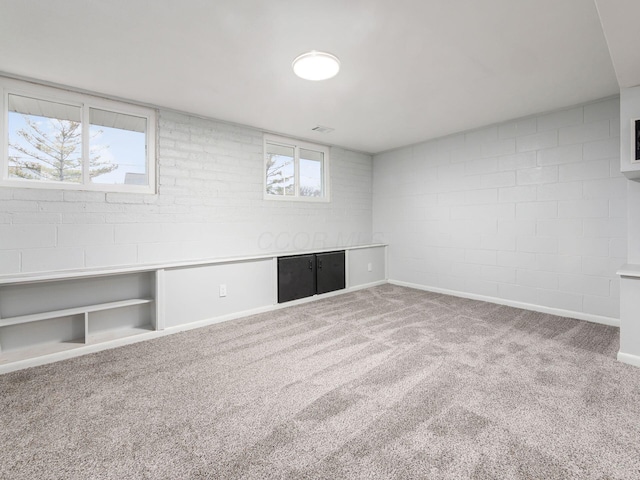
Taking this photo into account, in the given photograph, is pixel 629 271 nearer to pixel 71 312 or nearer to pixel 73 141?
pixel 71 312

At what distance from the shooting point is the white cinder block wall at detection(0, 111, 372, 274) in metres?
2.79

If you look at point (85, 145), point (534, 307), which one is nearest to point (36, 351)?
point (85, 145)

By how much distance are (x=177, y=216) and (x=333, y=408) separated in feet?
9.36

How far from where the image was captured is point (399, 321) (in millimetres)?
3541

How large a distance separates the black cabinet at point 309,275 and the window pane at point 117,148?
6.71 ft

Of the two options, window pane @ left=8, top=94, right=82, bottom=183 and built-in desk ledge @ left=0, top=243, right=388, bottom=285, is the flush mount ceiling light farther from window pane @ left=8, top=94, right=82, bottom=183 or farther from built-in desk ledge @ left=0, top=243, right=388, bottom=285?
window pane @ left=8, top=94, right=82, bottom=183

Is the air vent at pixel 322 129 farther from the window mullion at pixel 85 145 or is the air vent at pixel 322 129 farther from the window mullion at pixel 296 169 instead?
the window mullion at pixel 85 145

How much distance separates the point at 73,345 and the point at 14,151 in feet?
6.26

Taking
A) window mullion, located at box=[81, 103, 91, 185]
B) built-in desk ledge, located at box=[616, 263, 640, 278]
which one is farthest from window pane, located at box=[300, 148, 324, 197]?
built-in desk ledge, located at box=[616, 263, 640, 278]

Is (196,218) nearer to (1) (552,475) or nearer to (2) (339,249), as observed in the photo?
(2) (339,249)

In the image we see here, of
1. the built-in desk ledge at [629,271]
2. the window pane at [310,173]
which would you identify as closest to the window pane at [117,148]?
the window pane at [310,173]

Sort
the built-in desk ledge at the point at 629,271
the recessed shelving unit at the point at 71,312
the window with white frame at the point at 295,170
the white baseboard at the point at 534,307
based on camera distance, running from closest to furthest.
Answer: the built-in desk ledge at the point at 629,271 < the recessed shelving unit at the point at 71,312 < the white baseboard at the point at 534,307 < the window with white frame at the point at 295,170

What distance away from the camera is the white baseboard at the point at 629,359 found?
2.39 metres

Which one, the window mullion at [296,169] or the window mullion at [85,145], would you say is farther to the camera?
the window mullion at [296,169]
